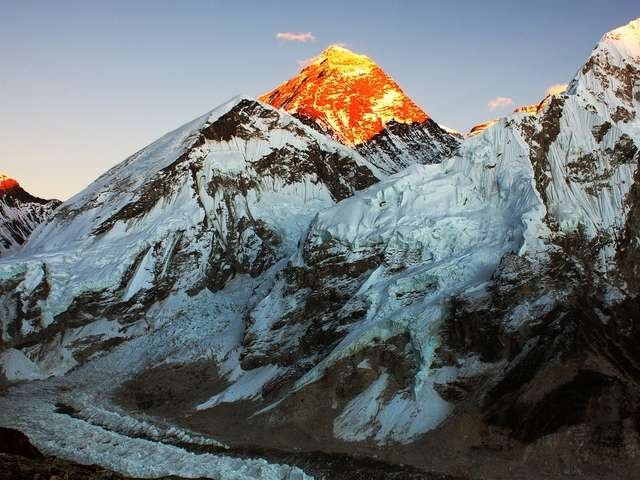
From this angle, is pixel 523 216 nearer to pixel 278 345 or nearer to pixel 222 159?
pixel 278 345

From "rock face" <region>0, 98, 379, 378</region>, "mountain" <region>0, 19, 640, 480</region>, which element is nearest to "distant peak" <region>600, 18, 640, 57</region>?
"mountain" <region>0, 19, 640, 480</region>

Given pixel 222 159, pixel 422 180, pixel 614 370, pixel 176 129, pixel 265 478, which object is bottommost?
pixel 614 370

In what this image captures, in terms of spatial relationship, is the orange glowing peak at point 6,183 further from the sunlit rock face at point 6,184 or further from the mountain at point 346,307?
the mountain at point 346,307

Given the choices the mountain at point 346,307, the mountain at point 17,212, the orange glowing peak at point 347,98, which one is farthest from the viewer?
the orange glowing peak at point 347,98

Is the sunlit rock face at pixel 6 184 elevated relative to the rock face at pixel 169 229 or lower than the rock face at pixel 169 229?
elevated

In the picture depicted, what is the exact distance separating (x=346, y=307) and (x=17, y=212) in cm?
9237

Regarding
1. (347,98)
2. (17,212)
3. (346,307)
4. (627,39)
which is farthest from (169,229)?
(347,98)

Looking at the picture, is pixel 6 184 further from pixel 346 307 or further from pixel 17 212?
pixel 346 307

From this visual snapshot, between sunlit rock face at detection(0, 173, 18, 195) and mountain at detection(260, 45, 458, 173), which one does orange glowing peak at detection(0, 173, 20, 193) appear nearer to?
sunlit rock face at detection(0, 173, 18, 195)

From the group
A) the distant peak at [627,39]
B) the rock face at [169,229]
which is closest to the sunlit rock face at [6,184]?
the rock face at [169,229]

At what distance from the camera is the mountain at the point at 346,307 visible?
44.5 m

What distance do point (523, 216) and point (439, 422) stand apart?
62.2 ft

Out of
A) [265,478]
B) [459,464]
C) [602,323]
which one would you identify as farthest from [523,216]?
[265,478]

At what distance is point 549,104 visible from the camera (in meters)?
65.8
